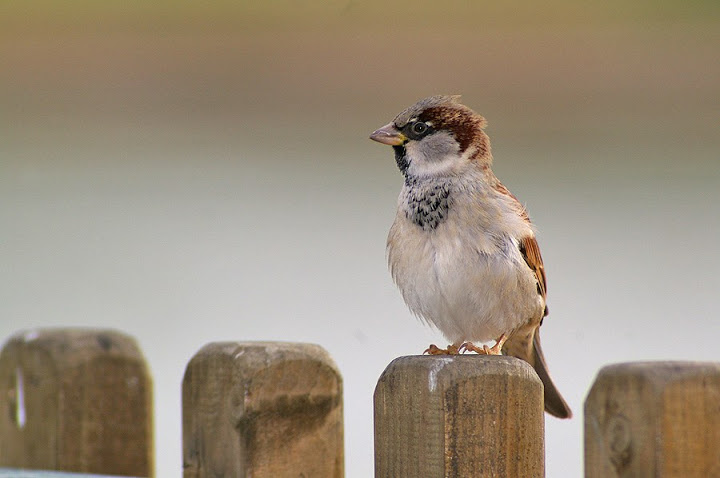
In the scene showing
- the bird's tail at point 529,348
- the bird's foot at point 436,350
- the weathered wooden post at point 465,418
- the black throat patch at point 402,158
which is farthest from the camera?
the bird's tail at point 529,348

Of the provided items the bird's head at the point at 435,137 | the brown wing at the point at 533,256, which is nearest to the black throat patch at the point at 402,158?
the bird's head at the point at 435,137

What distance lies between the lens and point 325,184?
12.2 ft

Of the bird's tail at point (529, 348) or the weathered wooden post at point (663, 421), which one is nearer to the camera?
the weathered wooden post at point (663, 421)

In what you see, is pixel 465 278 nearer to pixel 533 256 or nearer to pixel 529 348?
pixel 533 256

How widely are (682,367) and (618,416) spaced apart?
96 millimetres

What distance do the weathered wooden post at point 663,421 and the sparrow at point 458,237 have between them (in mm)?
564

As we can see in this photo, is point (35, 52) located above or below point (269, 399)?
above

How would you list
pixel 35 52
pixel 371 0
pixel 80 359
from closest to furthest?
pixel 80 359 → pixel 371 0 → pixel 35 52

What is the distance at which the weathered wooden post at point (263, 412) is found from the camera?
1526 mm

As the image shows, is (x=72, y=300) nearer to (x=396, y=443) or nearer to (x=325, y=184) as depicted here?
(x=325, y=184)

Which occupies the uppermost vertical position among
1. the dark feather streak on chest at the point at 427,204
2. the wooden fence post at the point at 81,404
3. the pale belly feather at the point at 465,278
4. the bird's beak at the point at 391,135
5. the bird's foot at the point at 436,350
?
the bird's beak at the point at 391,135

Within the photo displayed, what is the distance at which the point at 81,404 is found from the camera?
1893 millimetres

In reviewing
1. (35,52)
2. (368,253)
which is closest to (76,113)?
(35,52)

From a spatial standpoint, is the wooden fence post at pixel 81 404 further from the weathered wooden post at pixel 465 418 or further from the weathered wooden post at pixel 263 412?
the weathered wooden post at pixel 465 418
